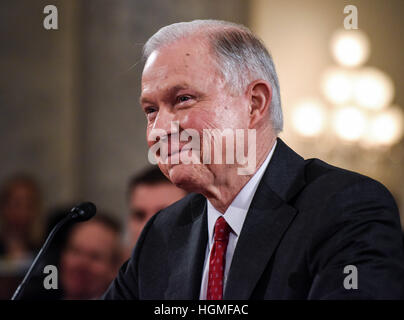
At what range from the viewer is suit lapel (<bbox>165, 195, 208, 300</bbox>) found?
1579 millimetres

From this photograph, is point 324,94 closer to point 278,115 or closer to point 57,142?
point 57,142

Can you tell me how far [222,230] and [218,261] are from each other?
83mm

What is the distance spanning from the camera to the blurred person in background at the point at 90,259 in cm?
348

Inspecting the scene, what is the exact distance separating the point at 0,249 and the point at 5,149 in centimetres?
187

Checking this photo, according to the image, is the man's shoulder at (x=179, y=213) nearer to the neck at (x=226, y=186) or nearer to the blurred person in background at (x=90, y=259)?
the neck at (x=226, y=186)

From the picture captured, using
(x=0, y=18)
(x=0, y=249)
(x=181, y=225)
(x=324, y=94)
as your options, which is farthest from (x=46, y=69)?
(x=181, y=225)

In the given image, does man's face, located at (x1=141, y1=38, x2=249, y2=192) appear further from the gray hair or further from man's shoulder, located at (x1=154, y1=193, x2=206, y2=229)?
man's shoulder, located at (x1=154, y1=193, x2=206, y2=229)

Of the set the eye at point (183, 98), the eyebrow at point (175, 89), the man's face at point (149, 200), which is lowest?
the man's face at point (149, 200)

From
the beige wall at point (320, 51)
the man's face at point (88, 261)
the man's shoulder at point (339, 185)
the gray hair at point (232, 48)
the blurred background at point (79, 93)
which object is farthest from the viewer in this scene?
the beige wall at point (320, 51)

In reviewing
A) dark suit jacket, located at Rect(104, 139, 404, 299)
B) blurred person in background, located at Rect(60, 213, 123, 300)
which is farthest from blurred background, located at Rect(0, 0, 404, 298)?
dark suit jacket, located at Rect(104, 139, 404, 299)

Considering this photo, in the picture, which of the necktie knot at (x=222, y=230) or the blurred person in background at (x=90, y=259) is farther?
the blurred person in background at (x=90, y=259)

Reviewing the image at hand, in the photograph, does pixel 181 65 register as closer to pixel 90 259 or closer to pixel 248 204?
pixel 248 204

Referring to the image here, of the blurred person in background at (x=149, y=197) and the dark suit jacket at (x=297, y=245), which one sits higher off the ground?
the dark suit jacket at (x=297, y=245)

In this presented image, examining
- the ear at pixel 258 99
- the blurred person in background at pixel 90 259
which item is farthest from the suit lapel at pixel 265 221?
the blurred person in background at pixel 90 259
